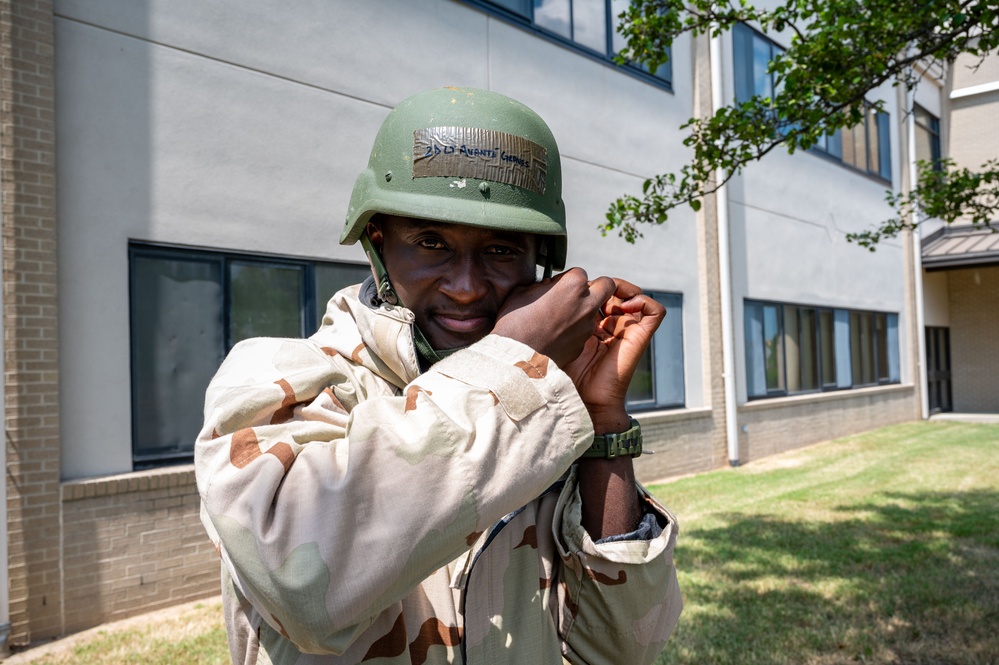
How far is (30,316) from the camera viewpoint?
4.68 metres

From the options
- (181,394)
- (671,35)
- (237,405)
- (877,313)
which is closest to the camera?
(237,405)

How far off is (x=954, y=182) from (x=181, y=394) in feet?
19.5

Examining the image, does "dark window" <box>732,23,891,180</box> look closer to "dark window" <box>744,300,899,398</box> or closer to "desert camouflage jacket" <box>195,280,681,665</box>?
"dark window" <box>744,300,899,398</box>

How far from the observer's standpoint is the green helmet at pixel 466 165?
1.49 m

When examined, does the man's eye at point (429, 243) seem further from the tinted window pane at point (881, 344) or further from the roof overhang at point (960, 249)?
the roof overhang at point (960, 249)

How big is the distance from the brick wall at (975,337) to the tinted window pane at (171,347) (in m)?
21.4

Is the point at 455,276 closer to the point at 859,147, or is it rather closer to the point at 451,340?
the point at 451,340

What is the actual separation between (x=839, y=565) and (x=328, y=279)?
483 centimetres

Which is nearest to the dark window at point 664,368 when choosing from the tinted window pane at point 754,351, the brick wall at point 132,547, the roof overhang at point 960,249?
the tinted window pane at point 754,351

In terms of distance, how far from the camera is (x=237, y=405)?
3.78 feet

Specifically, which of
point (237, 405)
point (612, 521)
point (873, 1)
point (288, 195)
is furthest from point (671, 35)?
point (237, 405)

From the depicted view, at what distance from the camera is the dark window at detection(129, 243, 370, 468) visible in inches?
208

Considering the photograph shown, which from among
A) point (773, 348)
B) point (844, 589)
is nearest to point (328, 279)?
point (844, 589)

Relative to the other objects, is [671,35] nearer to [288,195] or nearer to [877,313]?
[288,195]
